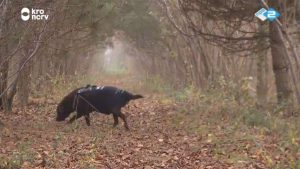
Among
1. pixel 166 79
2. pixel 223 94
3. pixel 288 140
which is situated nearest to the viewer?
pixel 288 140

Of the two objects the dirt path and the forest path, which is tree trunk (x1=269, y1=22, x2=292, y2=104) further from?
the dirt path

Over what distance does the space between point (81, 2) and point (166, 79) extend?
2262 centimetres

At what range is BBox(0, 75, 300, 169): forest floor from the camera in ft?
32.3

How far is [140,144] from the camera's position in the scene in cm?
1201

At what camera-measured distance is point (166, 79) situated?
3753 centimetres

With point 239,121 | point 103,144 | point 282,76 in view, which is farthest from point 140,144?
point 282,76

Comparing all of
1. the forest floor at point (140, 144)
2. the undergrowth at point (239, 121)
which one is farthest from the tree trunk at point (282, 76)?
the forest floor at point (140, 144)

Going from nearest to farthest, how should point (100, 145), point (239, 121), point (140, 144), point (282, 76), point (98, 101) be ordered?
point (100, 145), point (140, 144), point (239, 121), point (98, 101), point (282, 76)

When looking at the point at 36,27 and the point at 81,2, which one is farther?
the point at 81,2

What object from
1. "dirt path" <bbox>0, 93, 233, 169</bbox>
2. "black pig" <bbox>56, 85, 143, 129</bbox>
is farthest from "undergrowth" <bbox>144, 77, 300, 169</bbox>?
"black pig" <bbox>56, 85, 143, 129</bbox>

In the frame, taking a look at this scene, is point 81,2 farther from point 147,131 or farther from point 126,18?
A: point 126,18

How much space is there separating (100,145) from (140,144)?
93 centimetres

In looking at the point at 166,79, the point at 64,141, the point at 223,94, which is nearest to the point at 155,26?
the point at 166,79

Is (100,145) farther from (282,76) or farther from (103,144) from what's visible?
(282,76)
